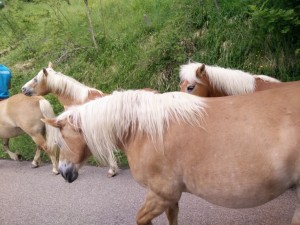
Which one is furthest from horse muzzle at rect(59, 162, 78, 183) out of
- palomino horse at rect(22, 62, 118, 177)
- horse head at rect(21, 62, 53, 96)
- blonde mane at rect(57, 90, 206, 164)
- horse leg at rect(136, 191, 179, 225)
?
horse head at rect(21, 62, 53, 96)

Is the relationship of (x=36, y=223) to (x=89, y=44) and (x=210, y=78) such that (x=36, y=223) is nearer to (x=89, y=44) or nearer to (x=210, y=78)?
(x=210, y=78)

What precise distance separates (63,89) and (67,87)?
87 millimetres

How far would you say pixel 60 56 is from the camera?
311 inches

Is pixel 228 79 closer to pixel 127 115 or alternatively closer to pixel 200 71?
pixel 200 71

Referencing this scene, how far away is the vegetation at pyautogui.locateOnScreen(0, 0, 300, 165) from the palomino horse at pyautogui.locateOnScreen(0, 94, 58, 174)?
Answer: 790 mm

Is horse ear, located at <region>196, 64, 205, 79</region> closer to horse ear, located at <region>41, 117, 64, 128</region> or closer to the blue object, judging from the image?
horse ear, located at <region>41, 117, 64, 128</region>

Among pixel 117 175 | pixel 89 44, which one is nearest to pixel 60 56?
pixel 89 44

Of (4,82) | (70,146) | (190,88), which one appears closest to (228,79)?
(190,88)

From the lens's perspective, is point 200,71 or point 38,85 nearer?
point 200,71

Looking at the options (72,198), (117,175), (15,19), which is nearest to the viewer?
(72,198)

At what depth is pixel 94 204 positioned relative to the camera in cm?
374

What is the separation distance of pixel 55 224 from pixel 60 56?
5354 millimetres

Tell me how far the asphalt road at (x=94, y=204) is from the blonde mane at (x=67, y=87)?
1.15 m

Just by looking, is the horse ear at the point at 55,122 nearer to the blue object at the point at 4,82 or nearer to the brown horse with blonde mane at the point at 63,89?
the brown horse with blonde mane at the point at 63,89
